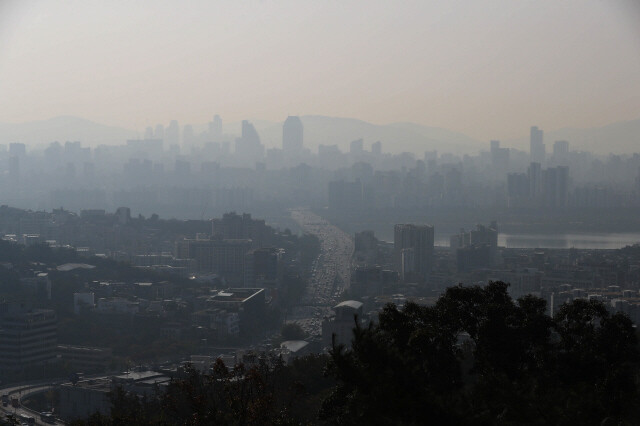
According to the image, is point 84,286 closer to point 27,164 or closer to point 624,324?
point 624,324

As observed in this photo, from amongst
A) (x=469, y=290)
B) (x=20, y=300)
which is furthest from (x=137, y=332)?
(x=469, y=290)

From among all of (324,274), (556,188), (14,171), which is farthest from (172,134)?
(324,274)

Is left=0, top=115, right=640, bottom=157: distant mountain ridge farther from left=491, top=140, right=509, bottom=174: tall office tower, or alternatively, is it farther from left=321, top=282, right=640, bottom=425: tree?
left=321, top=282, right=640, bottom=425: tree

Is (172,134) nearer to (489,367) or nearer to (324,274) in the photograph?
(324,274)

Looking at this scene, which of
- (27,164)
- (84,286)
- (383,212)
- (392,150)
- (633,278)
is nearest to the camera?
(84,286)

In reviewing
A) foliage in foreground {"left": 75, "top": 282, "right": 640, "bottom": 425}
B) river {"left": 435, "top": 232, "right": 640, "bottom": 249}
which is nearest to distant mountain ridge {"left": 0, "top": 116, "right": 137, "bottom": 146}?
river {"left": 435, "top": 232, "right": 640, "bottom": 249}
